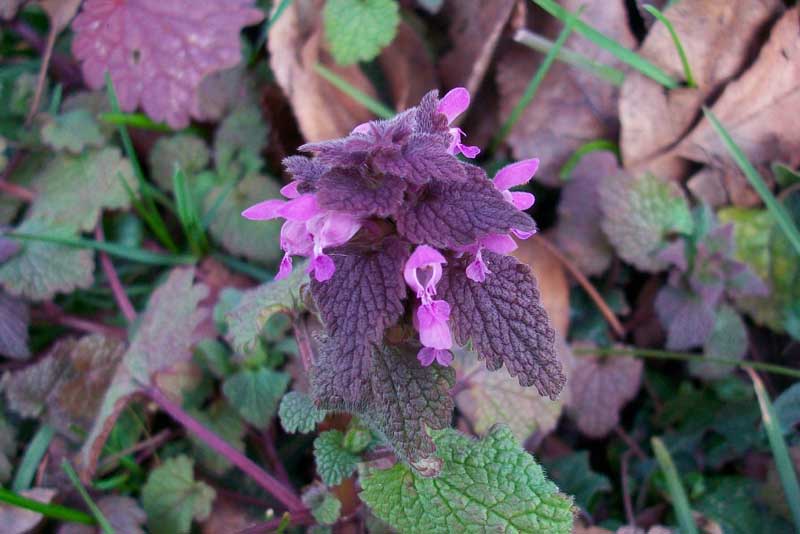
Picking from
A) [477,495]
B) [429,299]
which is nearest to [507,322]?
[429,299]

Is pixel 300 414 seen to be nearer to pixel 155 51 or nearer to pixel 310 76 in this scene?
pixel 310 76

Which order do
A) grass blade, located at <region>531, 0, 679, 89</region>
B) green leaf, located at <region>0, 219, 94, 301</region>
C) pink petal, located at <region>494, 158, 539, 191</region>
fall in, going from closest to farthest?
pink petal, located at <region>494, 158, 539, 191</region>, green leaf, located at <region>0, 219, 94, 301</region>, grass blade, located at <region>531, 0, 679, 89</region>

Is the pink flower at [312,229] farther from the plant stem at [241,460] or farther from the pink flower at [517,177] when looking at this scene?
the plant stem at [241,460]

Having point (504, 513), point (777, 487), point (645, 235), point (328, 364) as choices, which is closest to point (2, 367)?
point (328, 364)

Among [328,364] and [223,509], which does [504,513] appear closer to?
[328,364]

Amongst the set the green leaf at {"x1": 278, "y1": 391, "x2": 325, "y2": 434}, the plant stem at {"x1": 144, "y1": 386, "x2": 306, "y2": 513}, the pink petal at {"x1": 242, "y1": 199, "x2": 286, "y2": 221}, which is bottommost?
the plant stem at {"x1": 144, "y1": 386, "x2": 306, "y2": 513}

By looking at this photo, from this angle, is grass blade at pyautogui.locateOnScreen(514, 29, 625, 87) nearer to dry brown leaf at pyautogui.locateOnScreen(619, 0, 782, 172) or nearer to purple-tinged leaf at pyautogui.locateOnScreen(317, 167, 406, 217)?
dry brown leaf at pyautogui.locateOnScreen(619, 0, 782, 172)

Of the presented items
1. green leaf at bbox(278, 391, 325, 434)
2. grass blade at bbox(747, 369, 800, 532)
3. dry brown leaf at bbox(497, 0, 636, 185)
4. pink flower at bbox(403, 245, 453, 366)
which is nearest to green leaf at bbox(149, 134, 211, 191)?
dry brown leaf at bbox(497, 0, 636, 185)
